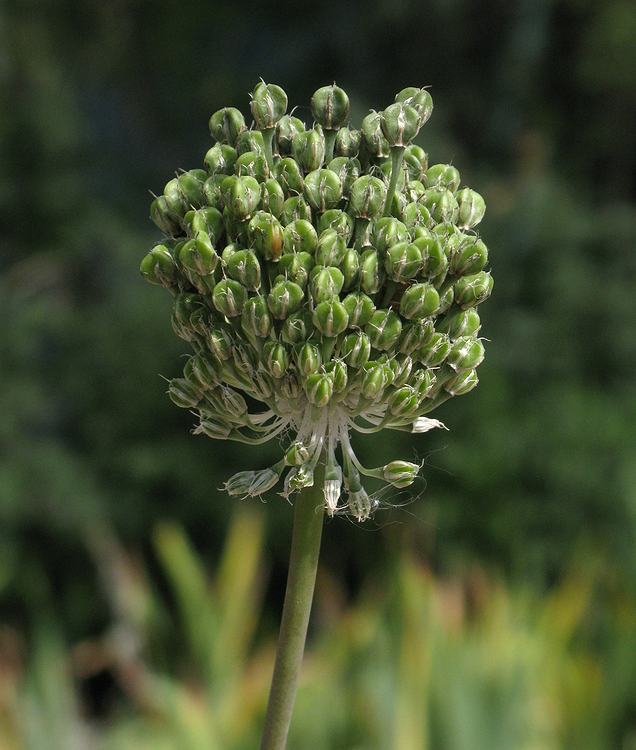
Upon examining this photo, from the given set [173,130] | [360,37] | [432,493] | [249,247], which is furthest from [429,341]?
[173,130]

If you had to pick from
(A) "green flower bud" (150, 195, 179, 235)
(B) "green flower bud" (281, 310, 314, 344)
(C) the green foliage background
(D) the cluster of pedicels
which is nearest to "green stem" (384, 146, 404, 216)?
(D) the cluster of pedicels

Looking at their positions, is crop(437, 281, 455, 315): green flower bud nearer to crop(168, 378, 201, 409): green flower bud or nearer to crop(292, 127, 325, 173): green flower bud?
crop(292, 127, 325, 173): green flower bud

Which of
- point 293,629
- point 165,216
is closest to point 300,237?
point 165,216

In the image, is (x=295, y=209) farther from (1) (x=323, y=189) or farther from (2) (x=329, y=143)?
(2) (x=329, y=143)

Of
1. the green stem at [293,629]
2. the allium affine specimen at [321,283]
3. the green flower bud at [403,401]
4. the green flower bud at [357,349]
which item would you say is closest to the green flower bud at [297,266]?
the allium affine specimen at [321,283]

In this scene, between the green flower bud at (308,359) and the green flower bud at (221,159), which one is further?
the green flower bud at (221,159)

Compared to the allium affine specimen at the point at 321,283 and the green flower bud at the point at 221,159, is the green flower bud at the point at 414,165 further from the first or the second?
the green flower bud at the point at 221,159

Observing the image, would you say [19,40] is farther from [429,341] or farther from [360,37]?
[429,341]
